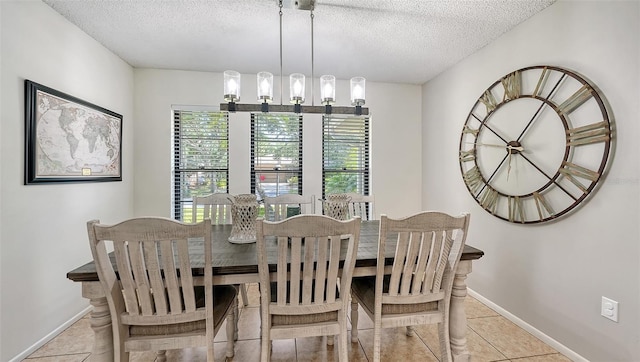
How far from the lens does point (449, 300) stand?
1.62 m

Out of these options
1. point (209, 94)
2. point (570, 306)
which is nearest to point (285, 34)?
point (209, 94)

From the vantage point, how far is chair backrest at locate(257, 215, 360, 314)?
1.28 meters

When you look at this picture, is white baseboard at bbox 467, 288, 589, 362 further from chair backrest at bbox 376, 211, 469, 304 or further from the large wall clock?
chair backrest at bbox 376, 211, 469, 304

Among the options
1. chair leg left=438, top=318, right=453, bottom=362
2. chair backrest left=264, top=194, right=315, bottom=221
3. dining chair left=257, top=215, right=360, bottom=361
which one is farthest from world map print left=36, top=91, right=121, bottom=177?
chair leg left=438, top=318, right=453, bottom=362

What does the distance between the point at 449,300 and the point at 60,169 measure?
2.96 meters

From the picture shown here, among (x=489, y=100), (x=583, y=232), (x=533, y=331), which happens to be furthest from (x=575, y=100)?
(x=533, y=331)

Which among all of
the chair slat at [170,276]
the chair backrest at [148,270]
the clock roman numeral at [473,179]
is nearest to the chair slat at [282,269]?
the chair backrest at [148,270]

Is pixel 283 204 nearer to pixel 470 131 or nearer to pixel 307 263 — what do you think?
pixel 307 263

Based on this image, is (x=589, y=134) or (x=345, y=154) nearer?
(x=589, y=134)

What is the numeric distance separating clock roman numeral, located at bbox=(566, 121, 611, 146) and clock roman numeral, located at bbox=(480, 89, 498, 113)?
73 centimetres

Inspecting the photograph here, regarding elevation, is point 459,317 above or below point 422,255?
below

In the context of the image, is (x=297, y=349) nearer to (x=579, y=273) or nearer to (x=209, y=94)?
(x=579, y=273)

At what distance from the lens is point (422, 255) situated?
4.85 ft

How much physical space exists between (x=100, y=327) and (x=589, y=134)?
303cm
